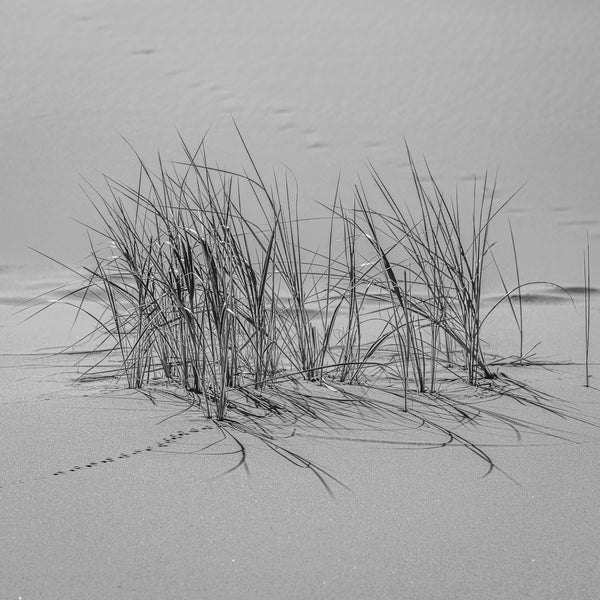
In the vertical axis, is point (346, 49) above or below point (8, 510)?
above

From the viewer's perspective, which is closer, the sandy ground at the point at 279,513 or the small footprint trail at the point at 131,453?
the sandy ground at the point at 279,513

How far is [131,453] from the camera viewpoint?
141cm

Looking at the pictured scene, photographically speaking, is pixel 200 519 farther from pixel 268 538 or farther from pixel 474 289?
pixel 474 289

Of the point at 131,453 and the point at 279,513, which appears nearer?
the point at 279,513

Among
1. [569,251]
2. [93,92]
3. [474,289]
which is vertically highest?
[93,92]

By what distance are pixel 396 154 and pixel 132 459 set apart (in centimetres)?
545

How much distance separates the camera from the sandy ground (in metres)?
1.04

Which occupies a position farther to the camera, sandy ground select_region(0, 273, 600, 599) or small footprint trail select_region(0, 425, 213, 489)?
small footprint trail select_region(0, 425, 213, 489)

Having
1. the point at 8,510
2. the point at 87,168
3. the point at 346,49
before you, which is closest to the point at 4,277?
the point at 87,168

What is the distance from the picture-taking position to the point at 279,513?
120cm

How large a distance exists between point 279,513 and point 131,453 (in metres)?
0.31

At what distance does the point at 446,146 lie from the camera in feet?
22.4

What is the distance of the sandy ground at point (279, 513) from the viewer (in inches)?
40.8

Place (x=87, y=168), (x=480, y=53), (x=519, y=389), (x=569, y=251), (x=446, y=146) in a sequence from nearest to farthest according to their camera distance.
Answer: (x=519, y=389) < (x=569, y=251) < (x=87, y=168) < (x=446, y=146) < (x=480, y=53)
